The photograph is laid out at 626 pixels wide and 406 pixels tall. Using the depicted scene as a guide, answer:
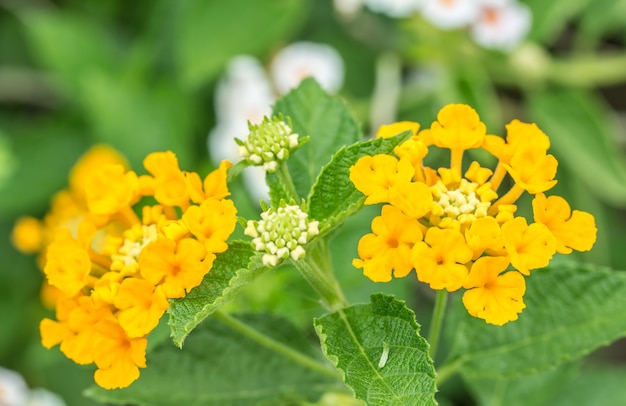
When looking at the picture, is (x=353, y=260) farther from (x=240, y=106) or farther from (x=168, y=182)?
(x=240, y=106)

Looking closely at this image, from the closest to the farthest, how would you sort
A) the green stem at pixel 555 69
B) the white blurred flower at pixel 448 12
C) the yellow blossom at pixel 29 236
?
the yellow blossom at pixel 29 236 → the white blurred flower at pixel 448 12 → the green stem at pixel 555 69

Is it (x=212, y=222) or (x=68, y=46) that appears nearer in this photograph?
(x=212, y=222)

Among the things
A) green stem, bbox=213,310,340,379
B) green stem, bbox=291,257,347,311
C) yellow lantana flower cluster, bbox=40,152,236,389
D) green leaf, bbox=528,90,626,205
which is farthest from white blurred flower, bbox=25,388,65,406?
green leaf, bbox=528,90,626,205

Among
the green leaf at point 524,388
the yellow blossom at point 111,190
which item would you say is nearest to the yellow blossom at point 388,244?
the yellow blossom at point 111,190

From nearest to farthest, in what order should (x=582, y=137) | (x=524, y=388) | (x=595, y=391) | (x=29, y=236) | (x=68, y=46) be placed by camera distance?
(x=524, y=388) → (x=595, y=391) → (x=29, y=236) → (x=582, y=137) → (x=68, y=46)

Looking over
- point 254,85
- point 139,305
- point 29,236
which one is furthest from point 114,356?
point 254,85

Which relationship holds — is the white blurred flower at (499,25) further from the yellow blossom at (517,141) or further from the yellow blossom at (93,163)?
the yellow blossom at (517,141)
